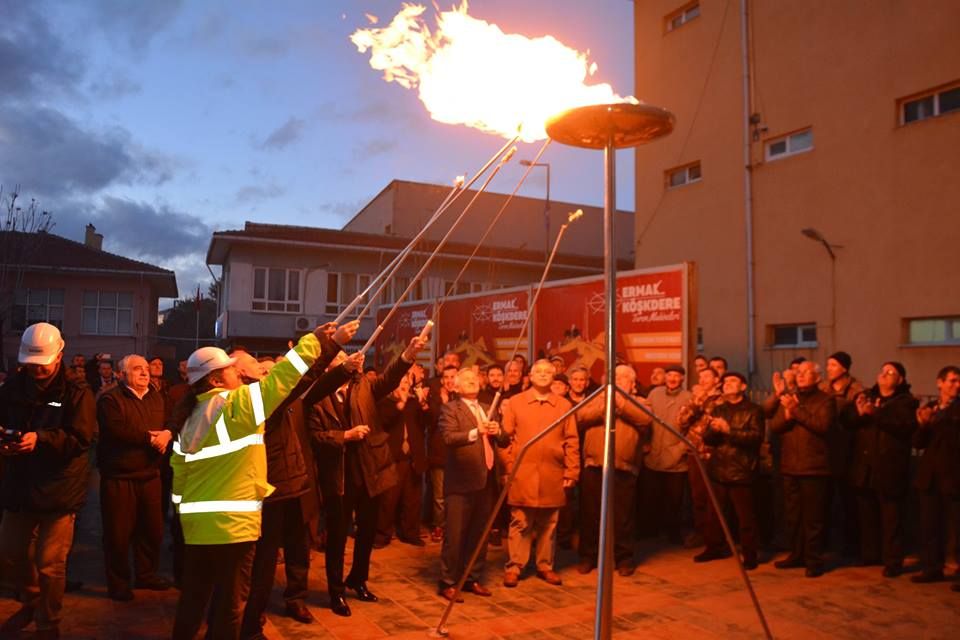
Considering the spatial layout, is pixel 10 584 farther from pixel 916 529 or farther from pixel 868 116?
pixel 868 116

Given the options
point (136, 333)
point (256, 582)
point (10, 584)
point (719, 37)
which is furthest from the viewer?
point (136, 333)

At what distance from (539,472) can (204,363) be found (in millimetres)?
3875

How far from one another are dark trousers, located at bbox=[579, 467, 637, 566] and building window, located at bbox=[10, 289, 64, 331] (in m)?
29.9

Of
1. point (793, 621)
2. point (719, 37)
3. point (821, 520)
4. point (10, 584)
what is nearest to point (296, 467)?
point (10, 584)

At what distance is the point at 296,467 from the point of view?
5.48 m

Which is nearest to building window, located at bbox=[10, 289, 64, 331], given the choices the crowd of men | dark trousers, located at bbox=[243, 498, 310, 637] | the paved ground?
the crowd of men

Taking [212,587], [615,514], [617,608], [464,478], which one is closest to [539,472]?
[464,478]

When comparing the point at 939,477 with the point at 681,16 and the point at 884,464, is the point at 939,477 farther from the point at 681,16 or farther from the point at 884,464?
the point at 681,16

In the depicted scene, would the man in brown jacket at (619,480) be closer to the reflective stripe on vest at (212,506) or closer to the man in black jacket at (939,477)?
the man in black jacket at (939,477)

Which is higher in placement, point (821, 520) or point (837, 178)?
point (837, 178)

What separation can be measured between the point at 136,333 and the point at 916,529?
31779mm

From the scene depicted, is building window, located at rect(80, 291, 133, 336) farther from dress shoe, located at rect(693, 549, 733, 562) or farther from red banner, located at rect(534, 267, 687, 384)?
dress shoe, located at rect(693, 549, 733, 562)

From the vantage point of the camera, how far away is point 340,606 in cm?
617

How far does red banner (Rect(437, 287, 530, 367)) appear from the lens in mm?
13930
